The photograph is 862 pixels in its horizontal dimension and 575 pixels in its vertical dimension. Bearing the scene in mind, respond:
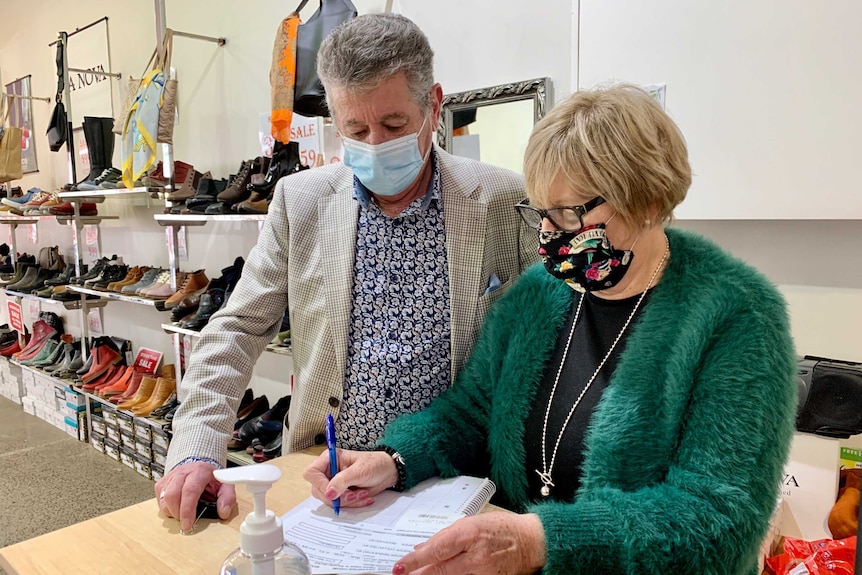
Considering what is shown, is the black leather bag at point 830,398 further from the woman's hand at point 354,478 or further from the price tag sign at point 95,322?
the price tag sign at point 95,322

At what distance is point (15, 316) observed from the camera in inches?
246

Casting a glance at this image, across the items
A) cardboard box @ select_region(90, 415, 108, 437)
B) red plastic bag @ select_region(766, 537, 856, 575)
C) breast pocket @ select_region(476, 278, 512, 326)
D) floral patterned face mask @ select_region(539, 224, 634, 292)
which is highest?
floral patterned face mask @ select_region(539, 224, 634, 292)

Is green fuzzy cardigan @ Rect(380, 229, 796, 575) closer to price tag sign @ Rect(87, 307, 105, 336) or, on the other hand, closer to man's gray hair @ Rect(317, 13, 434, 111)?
man's gray hair @ Rect(317, 13, 434, 111)

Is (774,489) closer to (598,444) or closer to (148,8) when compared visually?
(598,444)

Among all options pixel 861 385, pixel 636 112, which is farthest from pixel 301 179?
pixel 861 385

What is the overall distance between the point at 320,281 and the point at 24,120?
6240 mm

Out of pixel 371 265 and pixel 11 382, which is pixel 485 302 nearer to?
pixel 371 265

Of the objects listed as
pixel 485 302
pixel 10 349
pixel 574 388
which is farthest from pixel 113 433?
pixel 574 388

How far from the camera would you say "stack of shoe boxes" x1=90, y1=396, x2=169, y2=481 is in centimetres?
395

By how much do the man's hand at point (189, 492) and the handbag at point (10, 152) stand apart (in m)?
5.55

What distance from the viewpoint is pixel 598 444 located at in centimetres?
101

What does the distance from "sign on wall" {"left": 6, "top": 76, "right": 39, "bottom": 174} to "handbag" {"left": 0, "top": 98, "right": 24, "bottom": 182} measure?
538 millimetres

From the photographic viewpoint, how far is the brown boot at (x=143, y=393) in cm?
421

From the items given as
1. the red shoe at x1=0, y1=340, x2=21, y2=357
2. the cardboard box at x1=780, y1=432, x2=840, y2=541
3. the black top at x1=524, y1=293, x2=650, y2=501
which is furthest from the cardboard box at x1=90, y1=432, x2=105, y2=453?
the cardboard box at x1=780, y1=432, x2=840, y2=541
